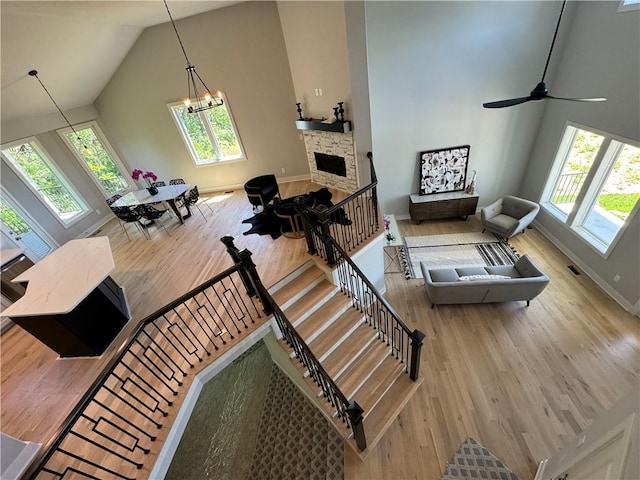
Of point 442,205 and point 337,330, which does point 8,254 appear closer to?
point 337,330

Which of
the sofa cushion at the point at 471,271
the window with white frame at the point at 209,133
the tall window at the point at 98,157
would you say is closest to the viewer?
the sofa cushion at the point at 471,271

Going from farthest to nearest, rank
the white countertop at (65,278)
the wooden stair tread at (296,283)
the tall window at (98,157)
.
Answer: the tall window at (98,157) < the wooden stair tread at (296,283) < the white countertop at (65,278)

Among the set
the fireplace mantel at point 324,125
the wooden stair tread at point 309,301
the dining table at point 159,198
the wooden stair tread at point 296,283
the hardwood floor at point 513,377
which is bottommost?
the hardwood floor at point 513,377

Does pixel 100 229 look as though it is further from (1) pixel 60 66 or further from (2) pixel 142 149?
(1) pixel 60 66

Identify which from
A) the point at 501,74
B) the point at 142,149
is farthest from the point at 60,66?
the point at 501,74

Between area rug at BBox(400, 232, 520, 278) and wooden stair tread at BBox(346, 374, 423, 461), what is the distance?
2.34 metres

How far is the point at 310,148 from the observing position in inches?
235

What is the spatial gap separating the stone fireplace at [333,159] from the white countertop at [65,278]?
13.9 ft

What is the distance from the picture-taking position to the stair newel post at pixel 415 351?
9.27 ft

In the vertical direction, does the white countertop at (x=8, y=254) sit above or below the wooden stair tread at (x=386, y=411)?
above

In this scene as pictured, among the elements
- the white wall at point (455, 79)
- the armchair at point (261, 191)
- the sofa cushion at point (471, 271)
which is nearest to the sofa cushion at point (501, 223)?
the white wall at point (455, 79)

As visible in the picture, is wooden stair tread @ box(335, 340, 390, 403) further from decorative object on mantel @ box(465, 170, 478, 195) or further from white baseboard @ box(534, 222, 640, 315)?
decorative object on mantel @ box(465, 170, 478, 195)

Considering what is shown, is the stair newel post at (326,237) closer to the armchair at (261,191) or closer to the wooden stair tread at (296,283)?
the wooden stair tread at (296,283)

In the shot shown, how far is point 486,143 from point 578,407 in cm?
505
